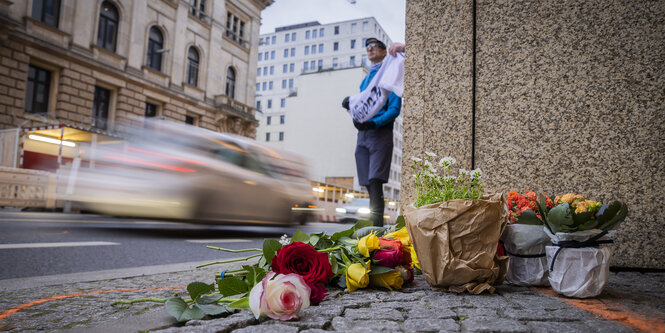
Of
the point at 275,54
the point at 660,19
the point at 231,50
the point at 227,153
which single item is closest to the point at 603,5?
the point at 660,19

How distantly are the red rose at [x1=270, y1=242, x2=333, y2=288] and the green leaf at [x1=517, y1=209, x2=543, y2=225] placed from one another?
46.9 inches

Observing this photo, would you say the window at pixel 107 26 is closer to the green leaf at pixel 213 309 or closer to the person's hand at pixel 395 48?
the person's hand at pixel 395 48

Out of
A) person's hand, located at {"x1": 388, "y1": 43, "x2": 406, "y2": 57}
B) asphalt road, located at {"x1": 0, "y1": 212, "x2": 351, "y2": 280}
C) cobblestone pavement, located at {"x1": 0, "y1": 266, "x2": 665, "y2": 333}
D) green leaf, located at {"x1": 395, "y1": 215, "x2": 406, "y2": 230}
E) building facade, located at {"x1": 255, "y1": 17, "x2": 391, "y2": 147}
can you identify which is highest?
building facade, located at {"x1": 255, "y1": 17, "x2": 391, "y2": 147}

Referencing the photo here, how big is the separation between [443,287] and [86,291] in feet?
6.56

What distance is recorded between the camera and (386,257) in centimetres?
218

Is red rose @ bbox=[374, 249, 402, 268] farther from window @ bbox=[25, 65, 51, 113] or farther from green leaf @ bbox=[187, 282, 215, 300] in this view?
window @ bbox=[25, 65, 51, 113]

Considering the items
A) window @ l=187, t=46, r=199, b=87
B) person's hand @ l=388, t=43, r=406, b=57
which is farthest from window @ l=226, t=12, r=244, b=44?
person's hand @ l=388, t=43, r=406, b=57

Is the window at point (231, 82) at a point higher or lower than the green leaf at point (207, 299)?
higher

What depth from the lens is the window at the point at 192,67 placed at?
28062 mm

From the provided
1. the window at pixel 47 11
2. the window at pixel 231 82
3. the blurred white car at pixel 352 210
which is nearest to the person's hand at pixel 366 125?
the blurred white car at pixel 352 210

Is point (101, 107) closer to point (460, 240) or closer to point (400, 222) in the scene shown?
point (400, 222)

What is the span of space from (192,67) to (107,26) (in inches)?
258

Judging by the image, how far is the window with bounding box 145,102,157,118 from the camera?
2531 cm

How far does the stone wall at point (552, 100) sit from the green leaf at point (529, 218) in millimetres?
1176
